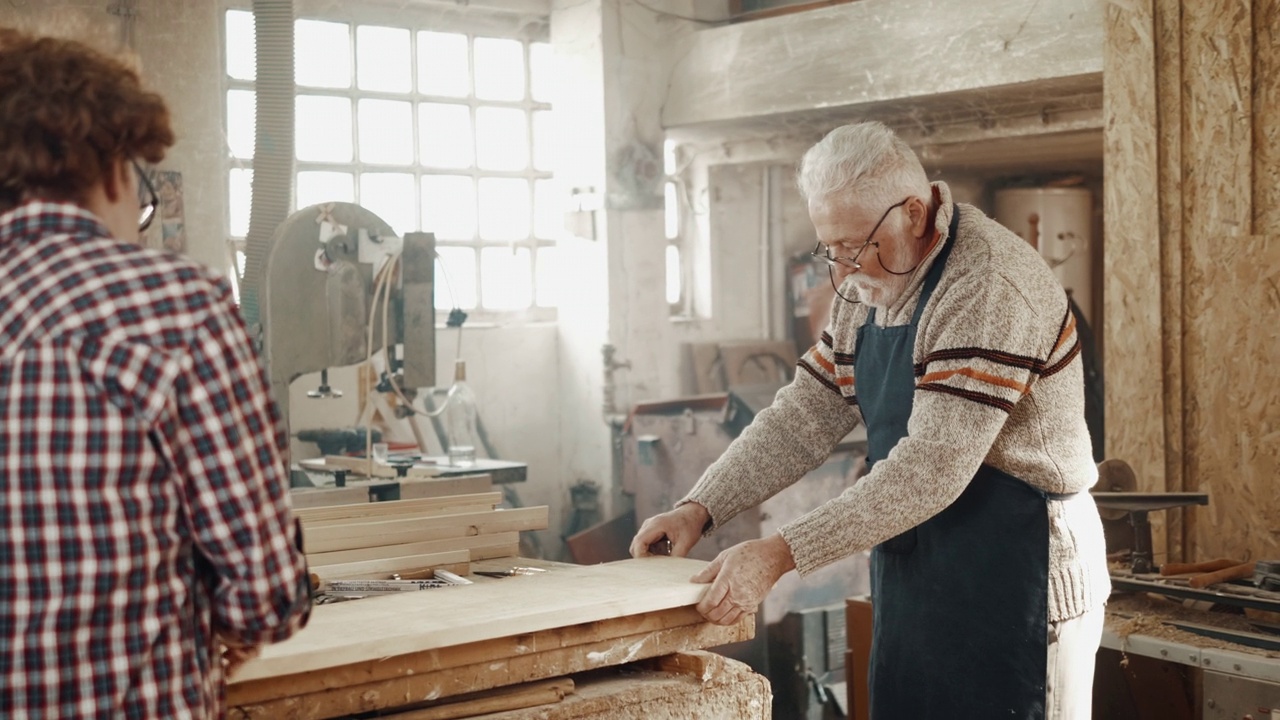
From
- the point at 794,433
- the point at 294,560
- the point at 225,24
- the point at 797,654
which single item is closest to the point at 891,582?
the point at 794,433

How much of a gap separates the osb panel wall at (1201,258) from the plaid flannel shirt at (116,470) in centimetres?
288

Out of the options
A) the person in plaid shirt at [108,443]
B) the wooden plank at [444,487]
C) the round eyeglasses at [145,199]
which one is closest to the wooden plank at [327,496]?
the wooden plank at [444,487]

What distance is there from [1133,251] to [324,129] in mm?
3676

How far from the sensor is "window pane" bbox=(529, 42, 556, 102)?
634 centimetres

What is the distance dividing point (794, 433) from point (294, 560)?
1355 millimetres

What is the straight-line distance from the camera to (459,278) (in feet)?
20.1

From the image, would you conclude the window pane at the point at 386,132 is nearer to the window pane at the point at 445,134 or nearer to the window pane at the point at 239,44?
the window pane at the point at 445,134

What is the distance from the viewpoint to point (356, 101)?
18.9ft

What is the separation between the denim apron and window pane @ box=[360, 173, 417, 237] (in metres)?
4.00

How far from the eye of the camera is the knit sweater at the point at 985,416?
1.95 m

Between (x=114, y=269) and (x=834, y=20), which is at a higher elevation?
(x=834, y=20)

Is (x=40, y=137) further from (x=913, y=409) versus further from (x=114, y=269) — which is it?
(x=913, y=409)

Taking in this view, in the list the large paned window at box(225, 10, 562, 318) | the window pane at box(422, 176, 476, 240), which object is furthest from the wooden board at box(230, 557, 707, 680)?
the window pane at box(422, 176, 476, 240)

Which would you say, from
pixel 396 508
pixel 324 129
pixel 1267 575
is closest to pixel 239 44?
pixel 324 129
